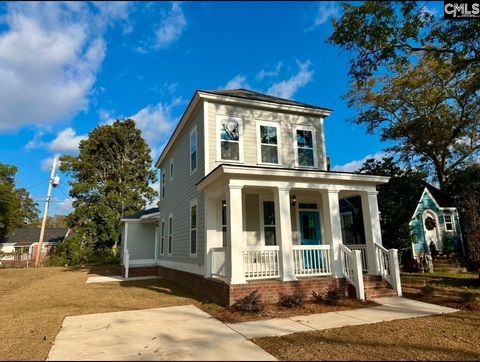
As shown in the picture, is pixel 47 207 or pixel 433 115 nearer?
pixel 433 115

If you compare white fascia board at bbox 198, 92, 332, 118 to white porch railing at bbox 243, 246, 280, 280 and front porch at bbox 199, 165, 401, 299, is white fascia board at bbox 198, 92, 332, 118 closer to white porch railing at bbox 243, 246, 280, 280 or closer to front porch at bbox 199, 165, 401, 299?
front porch at bbox 199, 165, 401, 299

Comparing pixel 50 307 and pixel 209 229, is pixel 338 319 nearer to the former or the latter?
pixel 209 229

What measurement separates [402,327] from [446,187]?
69.3 ft

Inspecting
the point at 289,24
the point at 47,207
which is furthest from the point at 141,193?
the point at 289,24

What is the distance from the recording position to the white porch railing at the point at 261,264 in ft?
28.5

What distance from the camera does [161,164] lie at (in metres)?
18.6

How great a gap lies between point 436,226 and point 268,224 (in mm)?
14159

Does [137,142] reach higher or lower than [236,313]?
higher

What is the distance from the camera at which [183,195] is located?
1318 cm

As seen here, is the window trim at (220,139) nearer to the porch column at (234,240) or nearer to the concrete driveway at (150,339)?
the porch column at (234,240)

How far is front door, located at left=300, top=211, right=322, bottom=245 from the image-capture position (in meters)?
11.7

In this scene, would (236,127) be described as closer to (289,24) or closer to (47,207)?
(289,24)

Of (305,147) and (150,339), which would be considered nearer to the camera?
(150,339)

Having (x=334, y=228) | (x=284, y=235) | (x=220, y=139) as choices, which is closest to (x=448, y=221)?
(x=334, y=228)
